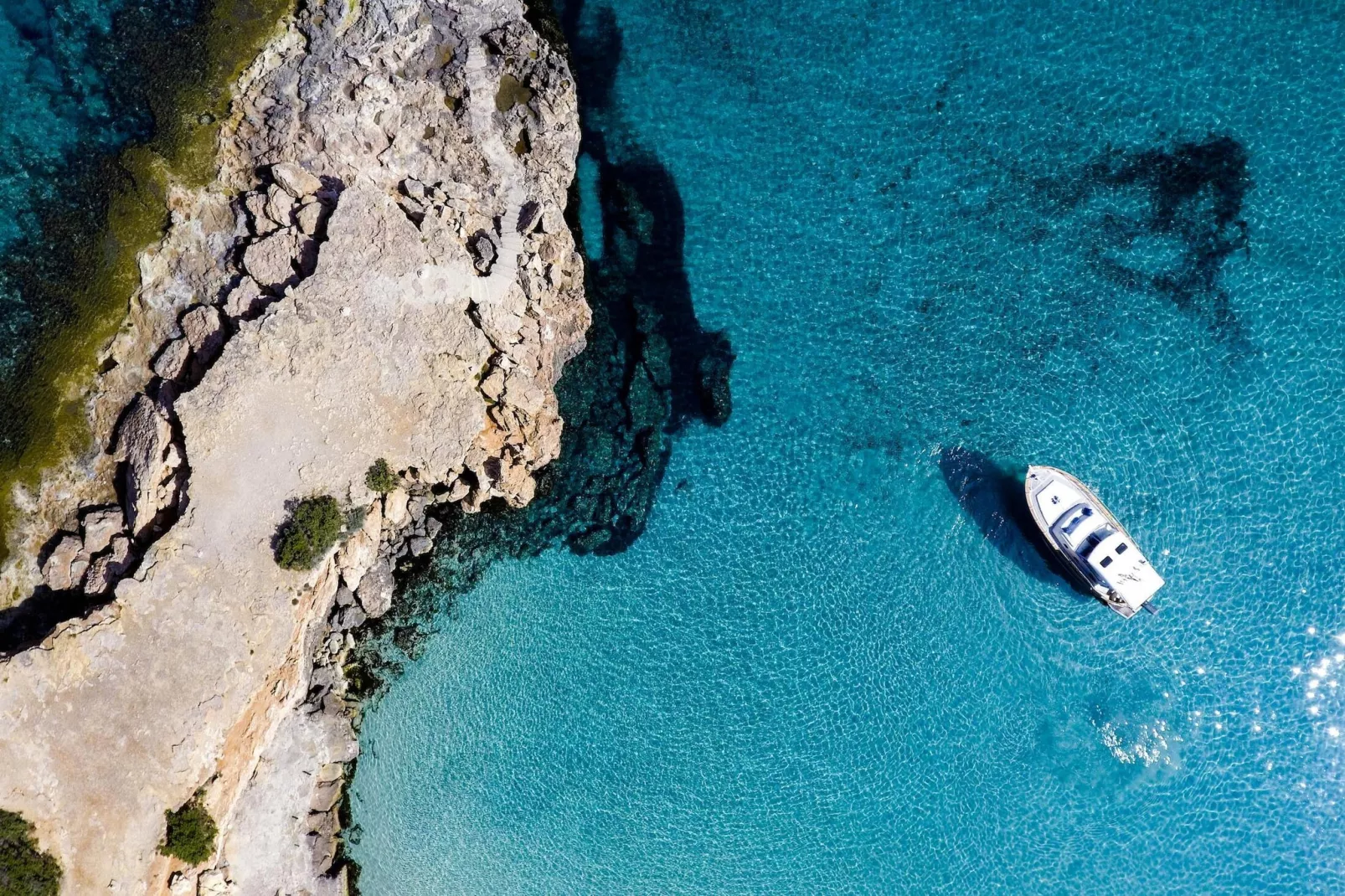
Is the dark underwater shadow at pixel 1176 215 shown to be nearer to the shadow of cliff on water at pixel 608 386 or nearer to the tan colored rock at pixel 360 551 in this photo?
the shadow of cliff on water at pixel 608 386

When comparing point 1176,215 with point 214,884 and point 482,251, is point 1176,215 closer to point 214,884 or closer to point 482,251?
point 482,251

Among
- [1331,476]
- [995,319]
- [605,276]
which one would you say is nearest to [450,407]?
[605,276]

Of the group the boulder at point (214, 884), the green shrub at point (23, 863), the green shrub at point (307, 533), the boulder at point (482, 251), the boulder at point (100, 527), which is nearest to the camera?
the green shrub at point (23, 863)

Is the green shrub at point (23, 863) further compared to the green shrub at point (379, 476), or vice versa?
the green shrub at point (379, 476)

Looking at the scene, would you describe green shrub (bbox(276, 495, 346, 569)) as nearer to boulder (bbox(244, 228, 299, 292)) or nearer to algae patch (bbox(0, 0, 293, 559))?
boulder (bbox(244, 228, 299, 292))

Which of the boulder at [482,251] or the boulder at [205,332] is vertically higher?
the boulder at [482,251]

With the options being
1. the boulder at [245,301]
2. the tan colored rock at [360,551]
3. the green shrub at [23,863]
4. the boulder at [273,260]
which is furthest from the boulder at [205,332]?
the green shrub at [23,863]

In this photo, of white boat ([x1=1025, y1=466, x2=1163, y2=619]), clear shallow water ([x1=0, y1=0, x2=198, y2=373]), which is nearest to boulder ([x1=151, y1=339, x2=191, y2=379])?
clear shallow water ([x1=0, y1=0, x2=198, y2=373])
